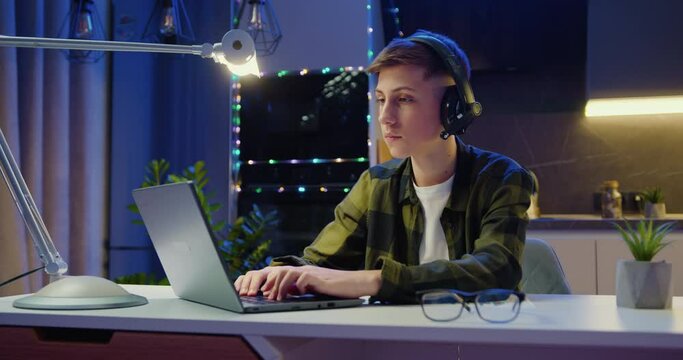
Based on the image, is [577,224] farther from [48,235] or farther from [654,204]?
[48,235]

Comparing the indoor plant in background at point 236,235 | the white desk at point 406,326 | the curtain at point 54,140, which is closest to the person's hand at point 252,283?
the white desk at point 406,326

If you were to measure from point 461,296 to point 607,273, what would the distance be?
2.14 metres

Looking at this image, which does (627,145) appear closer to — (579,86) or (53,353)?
(579,86)

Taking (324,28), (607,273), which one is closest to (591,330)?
(607,273)

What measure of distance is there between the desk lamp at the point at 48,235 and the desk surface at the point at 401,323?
1.4 inches

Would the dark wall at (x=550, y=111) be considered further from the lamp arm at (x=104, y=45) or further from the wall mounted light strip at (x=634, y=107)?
the lamp arm at (x=104, y=45)

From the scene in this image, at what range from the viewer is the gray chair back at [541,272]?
1582 mm

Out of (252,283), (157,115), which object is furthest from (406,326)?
(157,115)

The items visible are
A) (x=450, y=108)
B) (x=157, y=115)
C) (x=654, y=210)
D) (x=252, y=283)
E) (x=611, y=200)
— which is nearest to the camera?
(x=252, y=283)

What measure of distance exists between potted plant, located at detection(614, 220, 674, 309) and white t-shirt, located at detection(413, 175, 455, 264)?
42 cm

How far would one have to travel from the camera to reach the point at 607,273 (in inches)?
115

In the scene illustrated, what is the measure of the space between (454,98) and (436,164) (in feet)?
0.47

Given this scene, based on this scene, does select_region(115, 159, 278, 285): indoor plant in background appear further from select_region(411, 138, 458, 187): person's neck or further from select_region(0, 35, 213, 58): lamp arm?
select_region(0, 35, 213, 58): lamp arm

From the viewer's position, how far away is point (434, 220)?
5.05ft
